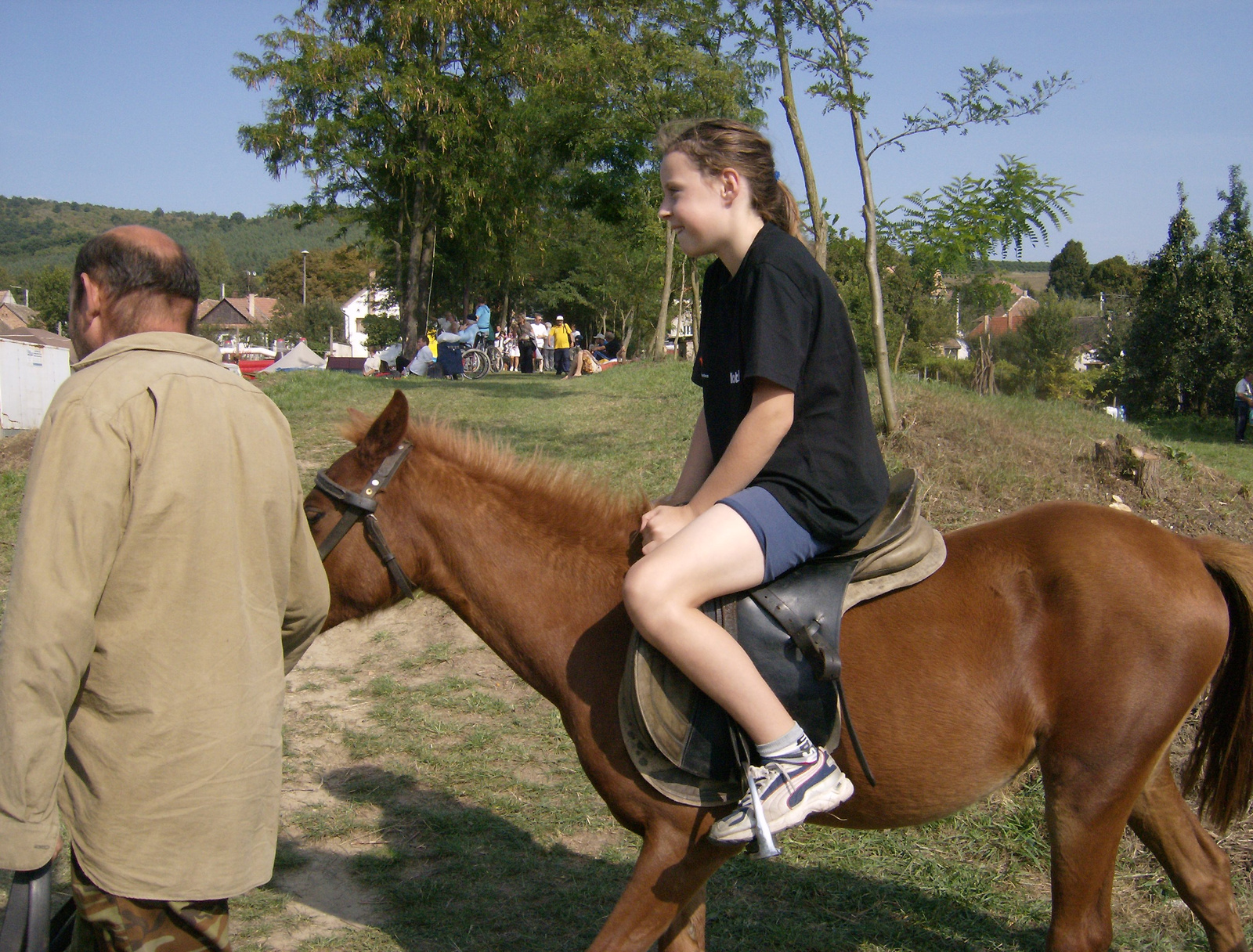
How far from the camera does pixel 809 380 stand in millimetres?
2432

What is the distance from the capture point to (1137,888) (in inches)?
144

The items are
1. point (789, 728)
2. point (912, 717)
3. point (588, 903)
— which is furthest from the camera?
point (588, 903)

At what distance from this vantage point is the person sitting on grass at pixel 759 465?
231 cm

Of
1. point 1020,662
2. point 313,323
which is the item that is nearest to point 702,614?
Result: point 1020,662

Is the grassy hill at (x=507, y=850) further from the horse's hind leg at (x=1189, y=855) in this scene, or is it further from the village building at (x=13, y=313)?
the village building at (x=13, y=313)

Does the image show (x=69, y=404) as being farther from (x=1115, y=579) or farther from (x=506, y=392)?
(x=506, y=392)

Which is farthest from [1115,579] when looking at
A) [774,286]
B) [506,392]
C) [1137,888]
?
[506,392]

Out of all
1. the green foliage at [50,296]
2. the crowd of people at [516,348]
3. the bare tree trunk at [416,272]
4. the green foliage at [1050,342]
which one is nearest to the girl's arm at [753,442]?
the crowd of people at [516,348]

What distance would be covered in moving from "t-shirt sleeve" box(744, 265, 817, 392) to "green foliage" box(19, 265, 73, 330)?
283 feet

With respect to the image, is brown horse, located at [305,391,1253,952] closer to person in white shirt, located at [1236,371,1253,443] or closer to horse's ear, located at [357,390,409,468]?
horse's ear, located at [357,390,409,468]

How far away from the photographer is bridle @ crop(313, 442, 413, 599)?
2.69 metres

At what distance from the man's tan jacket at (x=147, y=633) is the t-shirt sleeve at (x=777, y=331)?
1229 mm

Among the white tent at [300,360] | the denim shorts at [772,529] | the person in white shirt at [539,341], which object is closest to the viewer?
the denim shorts at [772,529]

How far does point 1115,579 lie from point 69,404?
8.88ft
